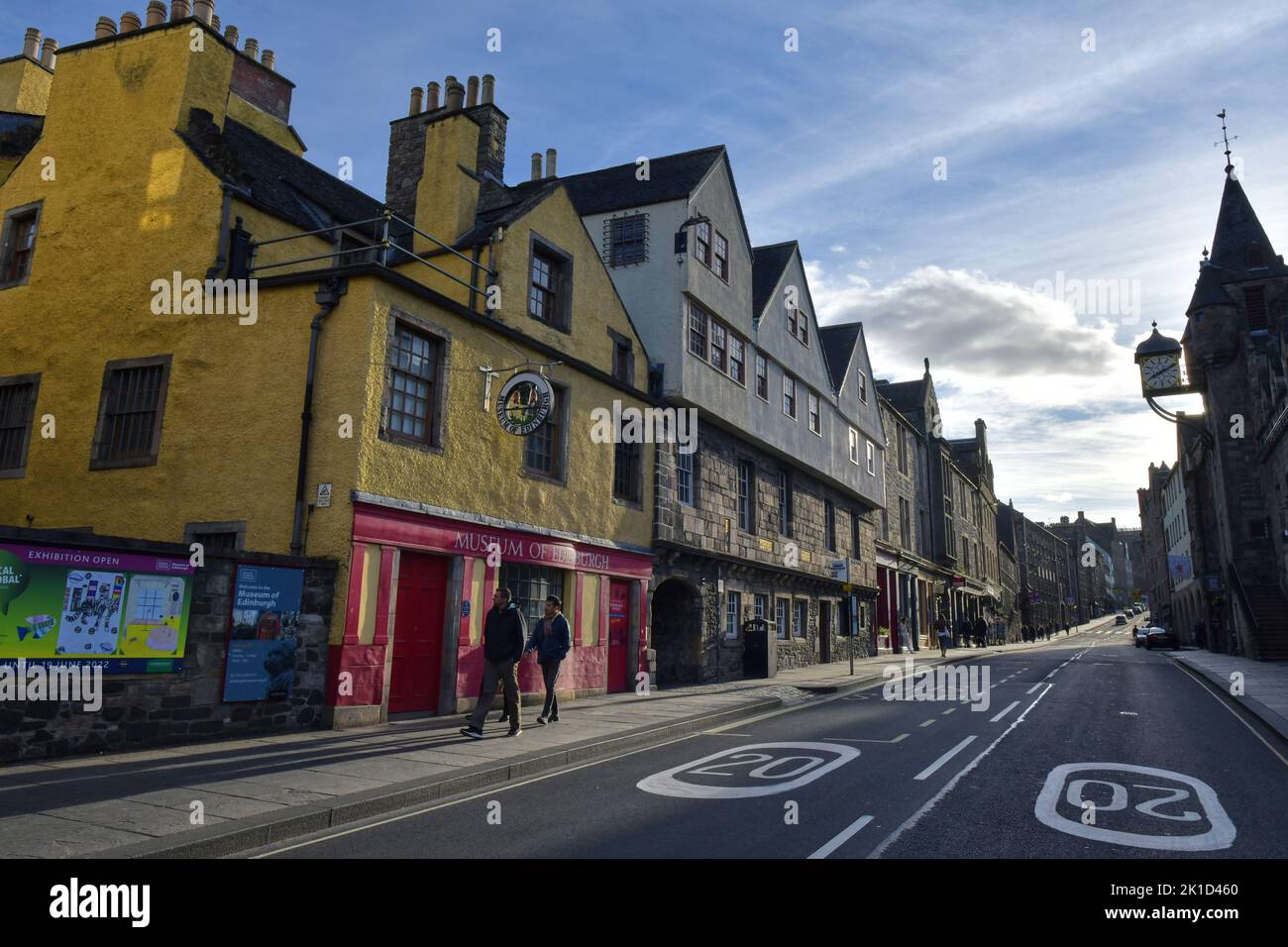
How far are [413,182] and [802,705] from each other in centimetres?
1462

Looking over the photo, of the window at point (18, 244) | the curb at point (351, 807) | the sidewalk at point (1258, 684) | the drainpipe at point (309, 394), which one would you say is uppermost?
the window at point (18, 244)

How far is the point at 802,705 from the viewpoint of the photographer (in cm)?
1591

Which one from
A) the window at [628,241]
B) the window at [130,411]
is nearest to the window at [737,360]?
the window at [628,241]

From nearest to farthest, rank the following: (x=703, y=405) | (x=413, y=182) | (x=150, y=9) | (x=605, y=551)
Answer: (x=150, y=9)
(x=605, y=551)
(x=413, y=182)
(x=703, y=405)

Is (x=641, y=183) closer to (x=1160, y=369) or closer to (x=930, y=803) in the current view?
(x=930, y=803)

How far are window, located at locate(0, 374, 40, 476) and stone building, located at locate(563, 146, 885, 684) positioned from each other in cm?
1258

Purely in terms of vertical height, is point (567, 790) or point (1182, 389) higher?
point (1182, 389)

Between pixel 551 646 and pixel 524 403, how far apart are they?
4236 millimetres

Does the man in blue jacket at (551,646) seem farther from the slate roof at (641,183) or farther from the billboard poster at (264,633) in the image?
the slate roof at (641,183)

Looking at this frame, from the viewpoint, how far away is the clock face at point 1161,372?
3375 cm

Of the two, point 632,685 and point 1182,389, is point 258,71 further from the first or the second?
point 1182,389

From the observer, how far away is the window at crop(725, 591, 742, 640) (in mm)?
22359

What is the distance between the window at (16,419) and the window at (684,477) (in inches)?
524
